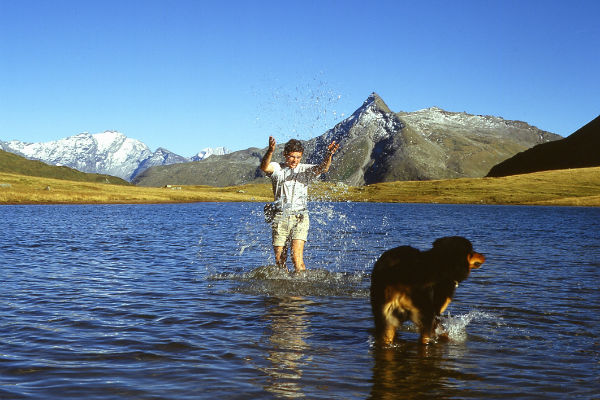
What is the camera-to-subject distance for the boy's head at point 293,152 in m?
11.5

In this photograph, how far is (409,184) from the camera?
503ft

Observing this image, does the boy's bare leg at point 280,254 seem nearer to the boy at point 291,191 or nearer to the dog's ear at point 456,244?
the boy at point 291,191

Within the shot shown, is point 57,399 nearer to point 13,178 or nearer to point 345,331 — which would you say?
point 345,331

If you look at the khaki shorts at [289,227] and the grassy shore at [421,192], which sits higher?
the grassy shore at [421,192]

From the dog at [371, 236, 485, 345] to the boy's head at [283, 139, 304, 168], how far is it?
5.02 meters

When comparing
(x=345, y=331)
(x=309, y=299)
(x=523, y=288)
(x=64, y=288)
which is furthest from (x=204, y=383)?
(x=523, y=288)

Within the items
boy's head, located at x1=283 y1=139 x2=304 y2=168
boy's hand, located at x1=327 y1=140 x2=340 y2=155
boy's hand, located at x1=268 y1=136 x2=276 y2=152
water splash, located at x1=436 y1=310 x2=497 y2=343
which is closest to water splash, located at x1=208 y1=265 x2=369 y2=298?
water splash, located at x1=436 y1=310 x2=497 y2=343

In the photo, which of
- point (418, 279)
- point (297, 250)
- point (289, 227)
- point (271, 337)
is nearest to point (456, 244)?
point (418, 279)

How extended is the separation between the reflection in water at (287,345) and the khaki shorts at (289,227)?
1413 mm

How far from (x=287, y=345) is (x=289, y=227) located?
4.50 m

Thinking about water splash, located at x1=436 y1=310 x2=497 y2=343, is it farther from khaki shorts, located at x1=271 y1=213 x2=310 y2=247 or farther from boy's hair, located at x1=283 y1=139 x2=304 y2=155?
boy's hair, located at x1=283 y1=139 x2=304 y2=155

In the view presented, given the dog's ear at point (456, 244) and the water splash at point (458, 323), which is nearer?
the dog's ear at point (456, 244)

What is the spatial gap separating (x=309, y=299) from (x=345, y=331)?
273 centimetres

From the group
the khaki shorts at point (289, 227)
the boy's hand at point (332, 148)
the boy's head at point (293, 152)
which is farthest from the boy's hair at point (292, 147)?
the khaki shorts at point (289, 227)
